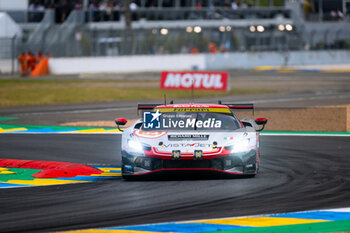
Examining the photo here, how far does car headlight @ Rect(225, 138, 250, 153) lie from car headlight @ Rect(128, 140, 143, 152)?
117 cm

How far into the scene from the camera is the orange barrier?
49.8m

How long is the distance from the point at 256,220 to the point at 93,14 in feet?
180

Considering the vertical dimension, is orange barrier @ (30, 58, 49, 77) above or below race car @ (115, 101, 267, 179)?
below

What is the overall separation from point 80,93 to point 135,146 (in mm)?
23010

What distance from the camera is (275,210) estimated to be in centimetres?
811

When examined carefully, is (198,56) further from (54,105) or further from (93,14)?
(54,105)

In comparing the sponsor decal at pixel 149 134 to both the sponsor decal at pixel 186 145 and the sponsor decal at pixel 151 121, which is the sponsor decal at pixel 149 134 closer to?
the sponsor decal at pixel 151 121

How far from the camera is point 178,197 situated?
8930 mm

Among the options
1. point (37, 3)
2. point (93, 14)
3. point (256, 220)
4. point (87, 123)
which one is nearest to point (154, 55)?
point (93, 14)

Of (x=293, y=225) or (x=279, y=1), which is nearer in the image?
(x=293, y=225)

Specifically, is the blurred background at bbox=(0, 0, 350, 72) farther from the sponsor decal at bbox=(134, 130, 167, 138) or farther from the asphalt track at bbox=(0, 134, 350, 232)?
the sponsor decal at bbox=(134, 130, 167, 138)

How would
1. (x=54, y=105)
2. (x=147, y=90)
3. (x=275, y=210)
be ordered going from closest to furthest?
(x=275, y=210), (x=54, y=105), (x=147, y=90)

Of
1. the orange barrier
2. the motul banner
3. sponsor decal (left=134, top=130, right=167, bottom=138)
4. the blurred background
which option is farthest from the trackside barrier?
sponsor decal (left=134, top=130, right=167, bottom=138)

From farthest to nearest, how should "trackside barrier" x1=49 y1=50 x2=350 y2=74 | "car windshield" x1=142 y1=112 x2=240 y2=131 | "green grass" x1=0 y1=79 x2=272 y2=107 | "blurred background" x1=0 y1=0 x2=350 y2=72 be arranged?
1. "blurred background" x1=0 y1=0 x2=350 y2=72
2. "trackside barrier" x1=49 y1=50 x2=350 y2=74
3. "green grass" x1=0 y1=79 x2=272 y2=107
4. "car windshield" x1=142 y1=112 x2=240 y2=131
